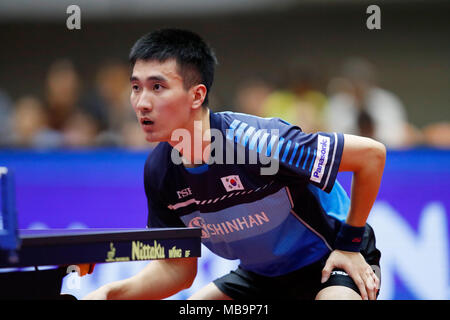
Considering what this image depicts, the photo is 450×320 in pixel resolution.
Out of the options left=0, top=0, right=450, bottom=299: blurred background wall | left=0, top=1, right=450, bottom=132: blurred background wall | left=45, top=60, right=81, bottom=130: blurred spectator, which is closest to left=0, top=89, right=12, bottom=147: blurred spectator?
left=0, top=0, right=450, bottom=299: blurred background wall

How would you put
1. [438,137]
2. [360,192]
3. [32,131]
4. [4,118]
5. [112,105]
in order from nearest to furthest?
[360,192] → [438,137] → [32,131] → [112,105] → [4,118]

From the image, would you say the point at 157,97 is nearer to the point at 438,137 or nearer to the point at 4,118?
the point at 438,137

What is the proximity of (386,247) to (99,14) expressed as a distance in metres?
6.38

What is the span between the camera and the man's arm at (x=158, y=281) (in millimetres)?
2766

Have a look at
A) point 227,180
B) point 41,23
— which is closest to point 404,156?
point 227,180

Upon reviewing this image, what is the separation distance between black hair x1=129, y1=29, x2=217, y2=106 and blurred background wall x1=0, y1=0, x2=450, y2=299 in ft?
6.53

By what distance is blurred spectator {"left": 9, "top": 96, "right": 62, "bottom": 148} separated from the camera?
18.5 ft

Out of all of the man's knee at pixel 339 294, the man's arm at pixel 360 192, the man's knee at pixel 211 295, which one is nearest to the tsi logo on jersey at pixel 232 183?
the man's arm at pixel 360 192

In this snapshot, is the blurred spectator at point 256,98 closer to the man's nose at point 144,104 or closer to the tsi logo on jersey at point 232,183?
the tsi logo on jersey at point 232,183

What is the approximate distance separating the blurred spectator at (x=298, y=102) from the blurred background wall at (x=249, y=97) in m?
0.02

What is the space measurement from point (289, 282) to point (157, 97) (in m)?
1.09

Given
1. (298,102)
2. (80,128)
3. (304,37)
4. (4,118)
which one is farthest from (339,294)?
(304,37)

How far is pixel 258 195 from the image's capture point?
8.96 ft

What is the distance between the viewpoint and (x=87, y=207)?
4848 millimetres
